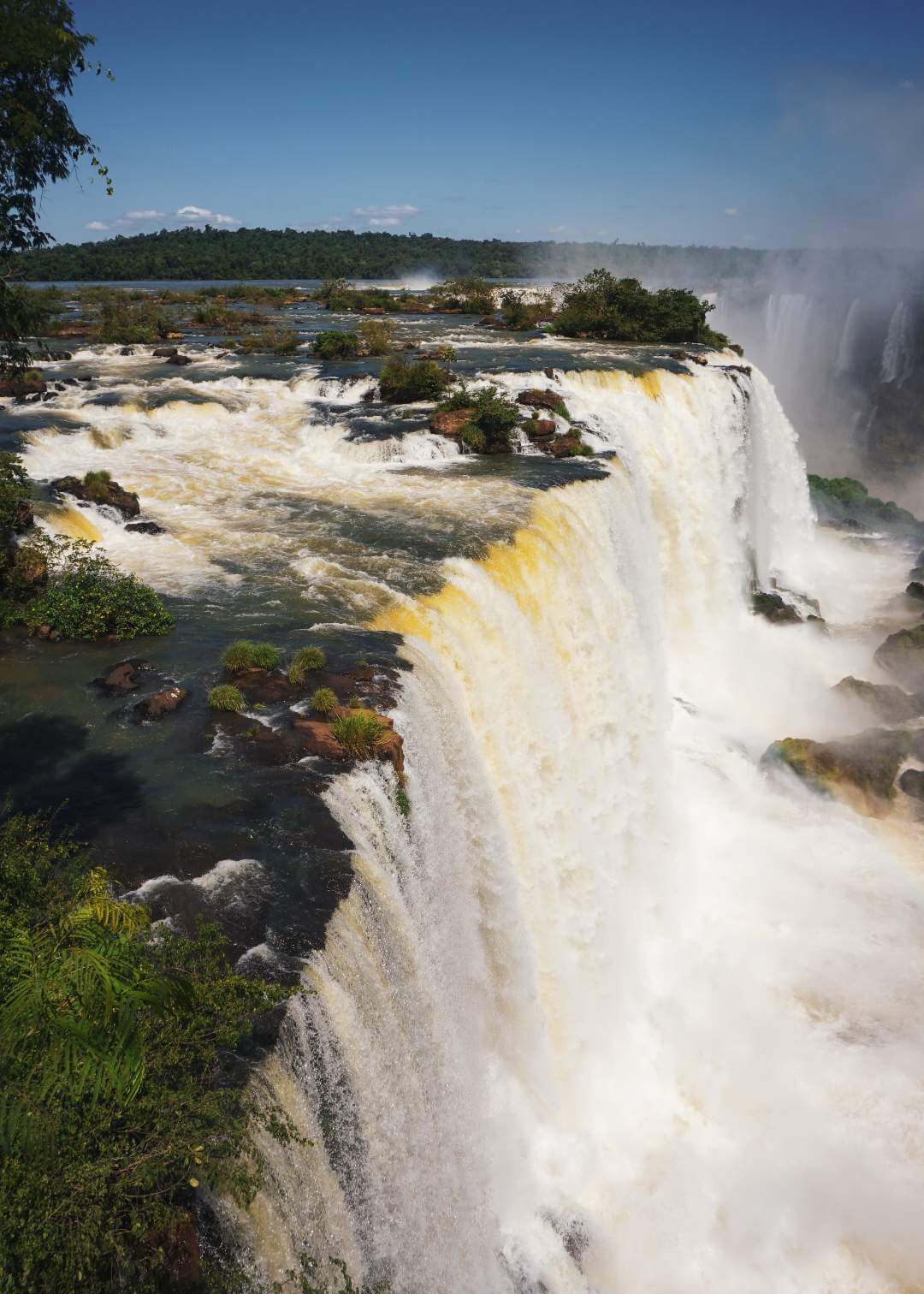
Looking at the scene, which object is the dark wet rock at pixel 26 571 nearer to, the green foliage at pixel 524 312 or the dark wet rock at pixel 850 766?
the dark wet rock at pixel 850 766

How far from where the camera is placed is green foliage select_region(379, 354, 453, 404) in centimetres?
2267

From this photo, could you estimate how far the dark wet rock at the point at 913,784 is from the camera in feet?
52.3

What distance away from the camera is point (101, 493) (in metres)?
14.9

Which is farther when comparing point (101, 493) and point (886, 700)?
point (886, 700)

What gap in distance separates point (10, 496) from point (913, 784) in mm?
17435

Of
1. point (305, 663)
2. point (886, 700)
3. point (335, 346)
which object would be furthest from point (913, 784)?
point (335, 346)

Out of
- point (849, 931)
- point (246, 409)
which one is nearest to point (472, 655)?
point (849, 931)

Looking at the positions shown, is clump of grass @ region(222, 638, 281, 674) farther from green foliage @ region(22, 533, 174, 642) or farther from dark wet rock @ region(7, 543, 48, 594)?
dark wet rock @ region(7, 543, 48, 594)

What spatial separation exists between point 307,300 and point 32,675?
50.9 m

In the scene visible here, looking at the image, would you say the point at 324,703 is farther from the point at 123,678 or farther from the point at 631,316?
the point at 631,316

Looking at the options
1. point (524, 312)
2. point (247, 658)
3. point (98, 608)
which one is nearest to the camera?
point (247, 658)

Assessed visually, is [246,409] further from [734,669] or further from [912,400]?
[912,400]

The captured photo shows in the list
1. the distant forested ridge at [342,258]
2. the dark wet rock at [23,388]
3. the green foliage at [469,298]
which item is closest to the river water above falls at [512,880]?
the dark wet rock at [23,388]

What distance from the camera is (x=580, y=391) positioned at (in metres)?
23.8
